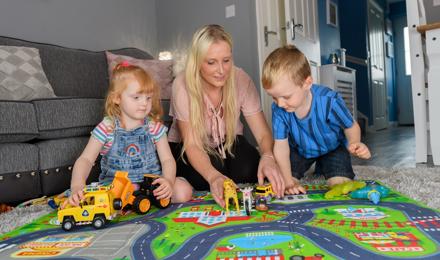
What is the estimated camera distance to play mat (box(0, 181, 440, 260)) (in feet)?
2.67

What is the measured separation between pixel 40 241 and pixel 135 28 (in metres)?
3.07

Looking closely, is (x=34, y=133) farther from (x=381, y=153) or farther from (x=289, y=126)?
(x=381, y=153)

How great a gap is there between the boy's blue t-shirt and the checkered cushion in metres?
1.32

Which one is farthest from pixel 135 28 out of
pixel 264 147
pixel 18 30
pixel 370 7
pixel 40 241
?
pixel 370 7

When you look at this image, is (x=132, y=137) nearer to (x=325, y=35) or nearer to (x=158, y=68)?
(x=158, y=68)

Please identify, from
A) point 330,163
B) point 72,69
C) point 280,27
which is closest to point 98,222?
point 330,163

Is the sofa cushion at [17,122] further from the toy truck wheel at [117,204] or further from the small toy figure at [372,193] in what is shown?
the small toy figure at [372,193]

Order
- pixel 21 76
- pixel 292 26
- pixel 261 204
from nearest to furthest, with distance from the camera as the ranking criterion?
pixel 261 204 < pixel 21 76 < pixel 292 26

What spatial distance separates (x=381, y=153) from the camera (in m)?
3.00

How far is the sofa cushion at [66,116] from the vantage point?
1696 millimetres

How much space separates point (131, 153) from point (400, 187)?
107 cm

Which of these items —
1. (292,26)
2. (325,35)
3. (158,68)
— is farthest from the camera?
(325,35)

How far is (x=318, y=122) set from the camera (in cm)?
150

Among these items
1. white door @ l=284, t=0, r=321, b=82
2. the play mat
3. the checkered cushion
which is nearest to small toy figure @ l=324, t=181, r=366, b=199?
the play mat
